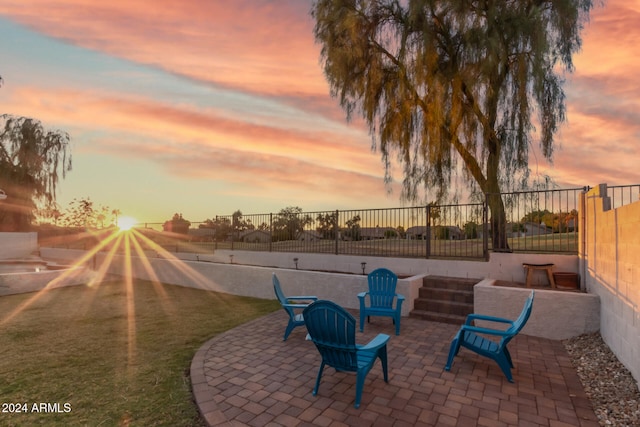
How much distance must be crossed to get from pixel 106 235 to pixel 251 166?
1638 cm

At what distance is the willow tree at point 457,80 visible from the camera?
8.70 meters

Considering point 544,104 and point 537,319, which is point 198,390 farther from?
point 544,104

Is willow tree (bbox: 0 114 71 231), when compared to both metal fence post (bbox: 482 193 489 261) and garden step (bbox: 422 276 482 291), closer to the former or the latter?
garden step (bbox: 422 276 482 291)

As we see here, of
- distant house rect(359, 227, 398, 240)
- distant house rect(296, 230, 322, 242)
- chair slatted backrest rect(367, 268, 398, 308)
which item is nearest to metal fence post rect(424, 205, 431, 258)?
distant house rect(359, 227, 398, 240)

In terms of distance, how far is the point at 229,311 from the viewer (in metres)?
7.39

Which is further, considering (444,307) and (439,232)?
(439,232)

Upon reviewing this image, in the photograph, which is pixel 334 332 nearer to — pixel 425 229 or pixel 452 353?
pixel 452 353

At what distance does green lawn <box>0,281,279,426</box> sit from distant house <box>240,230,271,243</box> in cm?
430

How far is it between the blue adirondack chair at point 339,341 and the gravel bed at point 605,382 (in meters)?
2.28

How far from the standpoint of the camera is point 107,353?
184 inches

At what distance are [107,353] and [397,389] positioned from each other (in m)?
4.34

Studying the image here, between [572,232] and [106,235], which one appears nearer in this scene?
[572,232]

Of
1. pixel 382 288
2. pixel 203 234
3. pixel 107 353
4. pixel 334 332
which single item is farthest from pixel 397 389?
pixel 203 234

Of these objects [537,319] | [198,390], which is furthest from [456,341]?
[198,390]
